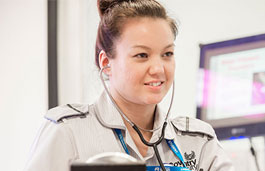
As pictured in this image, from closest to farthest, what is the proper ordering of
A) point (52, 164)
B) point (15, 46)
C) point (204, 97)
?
point (52, 164) < point (204, 97) < point (15, 46)

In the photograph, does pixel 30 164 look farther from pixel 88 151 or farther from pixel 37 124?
pixel 37 124

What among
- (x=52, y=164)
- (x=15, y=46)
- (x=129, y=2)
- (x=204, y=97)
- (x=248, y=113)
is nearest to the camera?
(x=52, y=164)

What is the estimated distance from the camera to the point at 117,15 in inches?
40.6

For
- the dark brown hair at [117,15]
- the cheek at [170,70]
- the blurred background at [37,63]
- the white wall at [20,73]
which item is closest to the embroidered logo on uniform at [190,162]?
the cheek at [170,70]

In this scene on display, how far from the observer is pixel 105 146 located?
37.8 inches

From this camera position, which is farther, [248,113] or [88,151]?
[248,113]

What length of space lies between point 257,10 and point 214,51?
258 millimetres

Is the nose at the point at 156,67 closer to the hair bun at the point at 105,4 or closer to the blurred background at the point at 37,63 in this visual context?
the hair bun at the point at 105,4

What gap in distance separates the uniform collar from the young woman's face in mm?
63

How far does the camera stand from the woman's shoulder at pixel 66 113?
984 millimetres

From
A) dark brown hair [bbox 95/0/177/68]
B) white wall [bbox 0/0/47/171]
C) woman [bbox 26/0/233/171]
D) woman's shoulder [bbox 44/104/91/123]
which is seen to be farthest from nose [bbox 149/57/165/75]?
white wall [bbox 0/0/47/171]

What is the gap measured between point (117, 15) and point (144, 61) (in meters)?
0.17

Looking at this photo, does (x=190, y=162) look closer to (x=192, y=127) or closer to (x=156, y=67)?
(x=192, y=127)

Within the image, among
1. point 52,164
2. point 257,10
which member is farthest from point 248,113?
point 52,164
